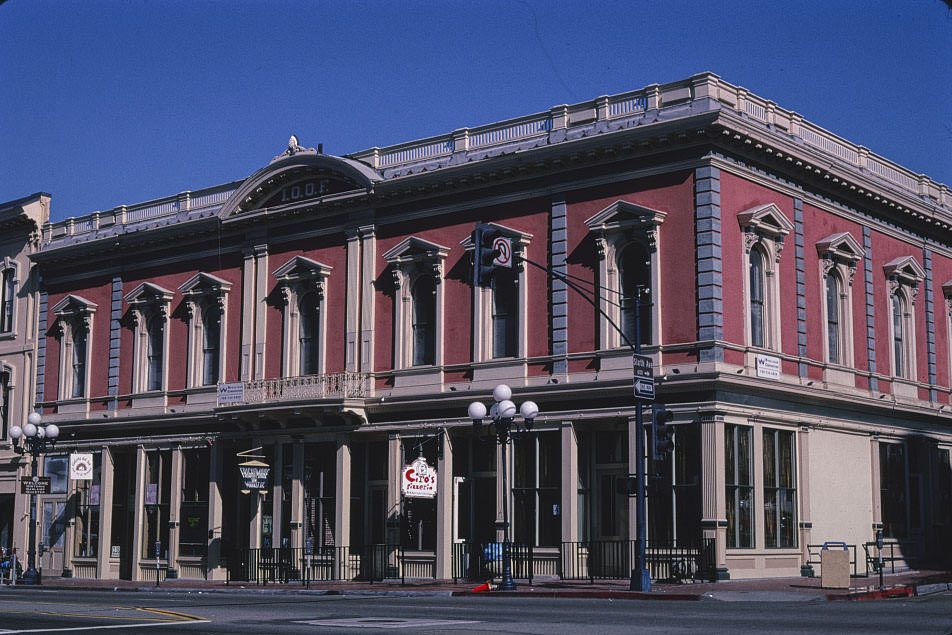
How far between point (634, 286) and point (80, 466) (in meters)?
20.8

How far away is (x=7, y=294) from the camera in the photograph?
159 feet

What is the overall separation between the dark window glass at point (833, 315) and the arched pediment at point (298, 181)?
13.4 meters

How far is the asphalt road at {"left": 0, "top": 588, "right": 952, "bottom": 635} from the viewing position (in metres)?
17.0

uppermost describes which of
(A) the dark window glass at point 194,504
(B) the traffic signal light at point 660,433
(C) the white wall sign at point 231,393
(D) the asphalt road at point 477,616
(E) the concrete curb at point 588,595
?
(C) the white wall sign at point 231,393

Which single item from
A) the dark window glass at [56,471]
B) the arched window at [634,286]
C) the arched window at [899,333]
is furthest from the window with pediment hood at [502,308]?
the dark window glass at [56,471]

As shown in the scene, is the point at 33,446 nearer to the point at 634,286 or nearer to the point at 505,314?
A: the point at 505,314

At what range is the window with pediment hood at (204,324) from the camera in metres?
41.3

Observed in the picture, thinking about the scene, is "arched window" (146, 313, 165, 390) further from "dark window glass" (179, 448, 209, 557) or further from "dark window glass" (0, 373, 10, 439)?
"dark window glass" (0, 373, 10, 439)

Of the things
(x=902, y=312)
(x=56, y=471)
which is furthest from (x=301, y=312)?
(x=902, y=312)

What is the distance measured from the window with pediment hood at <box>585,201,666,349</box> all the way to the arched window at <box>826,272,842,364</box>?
20.3 ft

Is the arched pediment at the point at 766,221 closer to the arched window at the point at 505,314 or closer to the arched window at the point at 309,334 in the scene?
the arched window at the point at 505,314

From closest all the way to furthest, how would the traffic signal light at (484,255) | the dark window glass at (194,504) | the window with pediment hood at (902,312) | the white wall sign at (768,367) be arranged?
the traffic signal light at (484,255)
the white wall sign at (768,367)
the window with pediment hood at (902,312)
the dark window glass at (194,504)

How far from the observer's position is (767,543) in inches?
1232

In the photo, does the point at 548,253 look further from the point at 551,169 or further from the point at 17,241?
the point at 17,241
